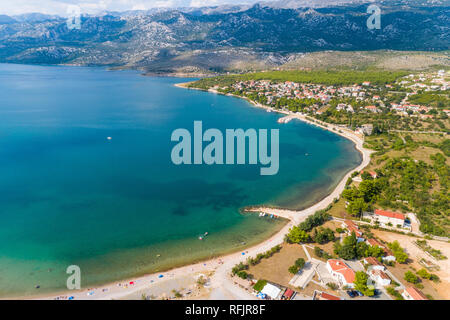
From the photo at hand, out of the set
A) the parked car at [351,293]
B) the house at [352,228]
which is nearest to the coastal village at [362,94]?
the house at [352,228]

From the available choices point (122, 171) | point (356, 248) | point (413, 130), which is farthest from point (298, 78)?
point (356, 248)

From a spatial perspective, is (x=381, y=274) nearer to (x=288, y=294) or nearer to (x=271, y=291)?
(x=288, y=294)

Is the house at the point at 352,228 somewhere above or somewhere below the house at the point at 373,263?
above

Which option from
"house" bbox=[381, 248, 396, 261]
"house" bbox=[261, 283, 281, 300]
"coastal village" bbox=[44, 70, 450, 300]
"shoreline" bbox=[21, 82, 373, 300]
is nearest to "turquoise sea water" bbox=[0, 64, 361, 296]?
"shoreline" bbox=[21, 82, 373, 300]

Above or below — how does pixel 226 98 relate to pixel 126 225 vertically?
above

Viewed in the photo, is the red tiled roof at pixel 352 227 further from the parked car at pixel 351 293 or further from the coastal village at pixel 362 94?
the coastal village at pixel 362 94
